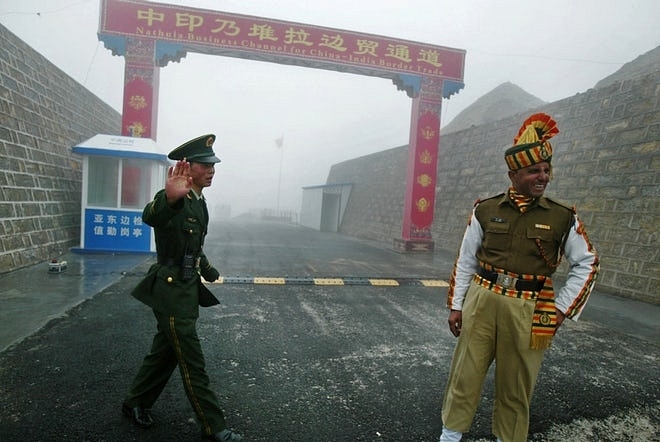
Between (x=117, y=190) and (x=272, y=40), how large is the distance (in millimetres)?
6201

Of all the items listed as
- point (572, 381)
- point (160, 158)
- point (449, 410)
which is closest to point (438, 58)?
point (160, 158)

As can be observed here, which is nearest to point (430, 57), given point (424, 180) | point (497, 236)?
point (424, 180)

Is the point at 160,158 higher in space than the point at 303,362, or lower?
higher

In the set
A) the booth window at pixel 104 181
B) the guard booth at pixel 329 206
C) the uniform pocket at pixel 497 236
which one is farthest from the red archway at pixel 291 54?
the guard booth at pixel 329 206

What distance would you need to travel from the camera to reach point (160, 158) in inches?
360

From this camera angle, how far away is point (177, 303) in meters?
2.29

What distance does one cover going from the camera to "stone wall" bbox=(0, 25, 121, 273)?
694 cm

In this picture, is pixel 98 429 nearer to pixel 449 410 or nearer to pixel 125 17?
pixel 449 410

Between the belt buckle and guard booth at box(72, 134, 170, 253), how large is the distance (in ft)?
28.9

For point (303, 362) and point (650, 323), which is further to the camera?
point (650, 323)

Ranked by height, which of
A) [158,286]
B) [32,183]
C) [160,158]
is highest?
[160,158]

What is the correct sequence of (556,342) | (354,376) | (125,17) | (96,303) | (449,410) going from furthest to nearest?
(125,17)
(96,303)
(556,342)
(354,376)
(449,410)

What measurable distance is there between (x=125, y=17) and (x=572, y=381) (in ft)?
41.4

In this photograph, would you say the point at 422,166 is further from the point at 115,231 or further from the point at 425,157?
the point at 115,231
